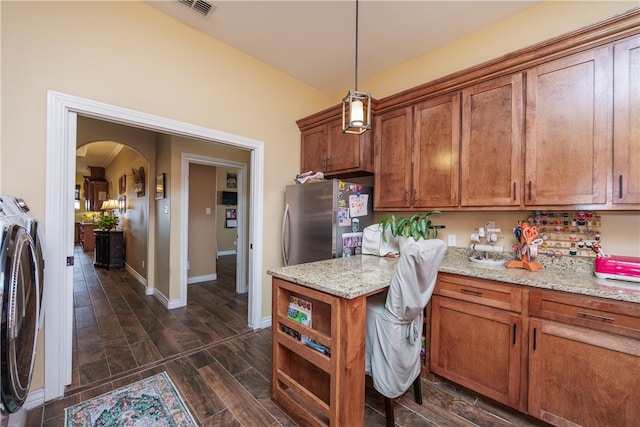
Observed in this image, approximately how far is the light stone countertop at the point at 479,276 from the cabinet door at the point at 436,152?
63cm

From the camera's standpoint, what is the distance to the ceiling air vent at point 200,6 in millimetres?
2052

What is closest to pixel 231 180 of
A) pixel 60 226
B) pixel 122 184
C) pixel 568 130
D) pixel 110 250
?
pixel 122 184

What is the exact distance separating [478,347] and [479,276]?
487 mm

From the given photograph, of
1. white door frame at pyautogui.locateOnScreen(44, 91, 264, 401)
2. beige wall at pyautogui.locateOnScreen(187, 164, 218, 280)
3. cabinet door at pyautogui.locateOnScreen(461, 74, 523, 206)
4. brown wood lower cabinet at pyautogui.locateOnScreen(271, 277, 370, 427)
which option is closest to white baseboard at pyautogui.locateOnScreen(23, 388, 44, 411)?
white door frame at pyautogui.locateOnScreen(44, 91, 264, 401)

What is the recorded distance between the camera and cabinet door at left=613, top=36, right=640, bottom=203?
150 centimetres

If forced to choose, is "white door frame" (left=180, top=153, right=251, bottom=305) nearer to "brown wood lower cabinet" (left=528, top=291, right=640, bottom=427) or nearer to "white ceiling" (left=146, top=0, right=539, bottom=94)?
"white ceiling" (left=146, top=0, right=539, bottom=94)

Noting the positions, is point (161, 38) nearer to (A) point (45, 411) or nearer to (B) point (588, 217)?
(A) point (45, 411)

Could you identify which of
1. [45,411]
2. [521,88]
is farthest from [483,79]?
[45,411]

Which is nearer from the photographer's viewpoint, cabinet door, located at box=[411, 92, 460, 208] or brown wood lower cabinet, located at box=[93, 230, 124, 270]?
cabinet door, located at box=[411, 92, 460, 208]

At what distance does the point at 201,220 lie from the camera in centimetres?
462

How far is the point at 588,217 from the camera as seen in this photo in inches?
72.0

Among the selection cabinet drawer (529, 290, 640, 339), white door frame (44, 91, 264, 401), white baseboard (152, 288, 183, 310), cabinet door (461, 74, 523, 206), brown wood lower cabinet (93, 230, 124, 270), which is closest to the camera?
cabinet drawer (529, 290, 640, 339)

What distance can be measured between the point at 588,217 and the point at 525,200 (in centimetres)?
45

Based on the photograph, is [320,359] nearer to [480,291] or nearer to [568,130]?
[480,291]
